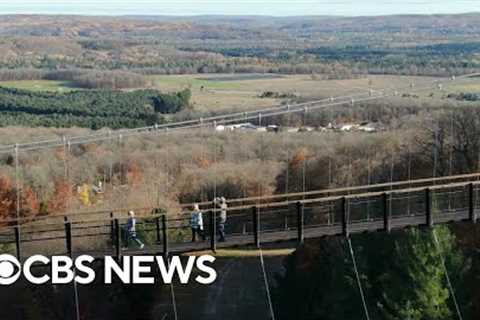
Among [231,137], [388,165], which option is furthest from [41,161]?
[388,165]

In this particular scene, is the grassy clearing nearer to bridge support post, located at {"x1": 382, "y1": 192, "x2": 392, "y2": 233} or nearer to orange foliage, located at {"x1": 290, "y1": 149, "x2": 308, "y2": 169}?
orange foliage, located at {"x1": 290, "y1": 149, "x2": 308, "y2": 169}

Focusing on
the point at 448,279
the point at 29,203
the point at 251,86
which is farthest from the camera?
the point at 251,86

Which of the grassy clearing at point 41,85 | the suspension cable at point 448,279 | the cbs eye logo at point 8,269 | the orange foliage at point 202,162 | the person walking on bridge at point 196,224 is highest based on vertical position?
the person walking on bridge at point 196,224

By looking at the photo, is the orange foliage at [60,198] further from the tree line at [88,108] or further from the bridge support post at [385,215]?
the bridge support post at [385,215]

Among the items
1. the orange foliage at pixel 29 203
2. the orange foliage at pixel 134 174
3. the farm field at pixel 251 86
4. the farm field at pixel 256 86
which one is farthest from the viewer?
the farm field at pixel 256 86

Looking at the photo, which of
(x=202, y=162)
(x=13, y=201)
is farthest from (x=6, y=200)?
(x=202, y=162)

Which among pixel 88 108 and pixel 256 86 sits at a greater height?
pixel 88 108

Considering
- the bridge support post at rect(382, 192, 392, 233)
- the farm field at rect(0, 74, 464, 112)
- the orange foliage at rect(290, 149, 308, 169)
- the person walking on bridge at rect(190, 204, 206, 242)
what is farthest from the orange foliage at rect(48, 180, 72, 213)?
the farm field at rect(0, 74, 464, 112)

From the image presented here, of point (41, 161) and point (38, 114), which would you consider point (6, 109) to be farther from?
point (41, 161)

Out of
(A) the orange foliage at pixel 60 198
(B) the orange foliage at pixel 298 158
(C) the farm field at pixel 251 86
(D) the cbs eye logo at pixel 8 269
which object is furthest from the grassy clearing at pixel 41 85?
(D) the cbs eye logo at pixel 8 269

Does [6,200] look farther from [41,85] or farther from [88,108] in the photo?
[41,85]

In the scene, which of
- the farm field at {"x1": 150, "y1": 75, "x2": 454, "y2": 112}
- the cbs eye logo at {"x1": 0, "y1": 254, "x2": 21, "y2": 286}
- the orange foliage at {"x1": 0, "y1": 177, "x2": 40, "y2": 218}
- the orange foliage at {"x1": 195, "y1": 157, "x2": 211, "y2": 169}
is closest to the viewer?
the cbs eye logo at {"x1": 0, "y1": 254, "x2": 21, "y2": 286}
